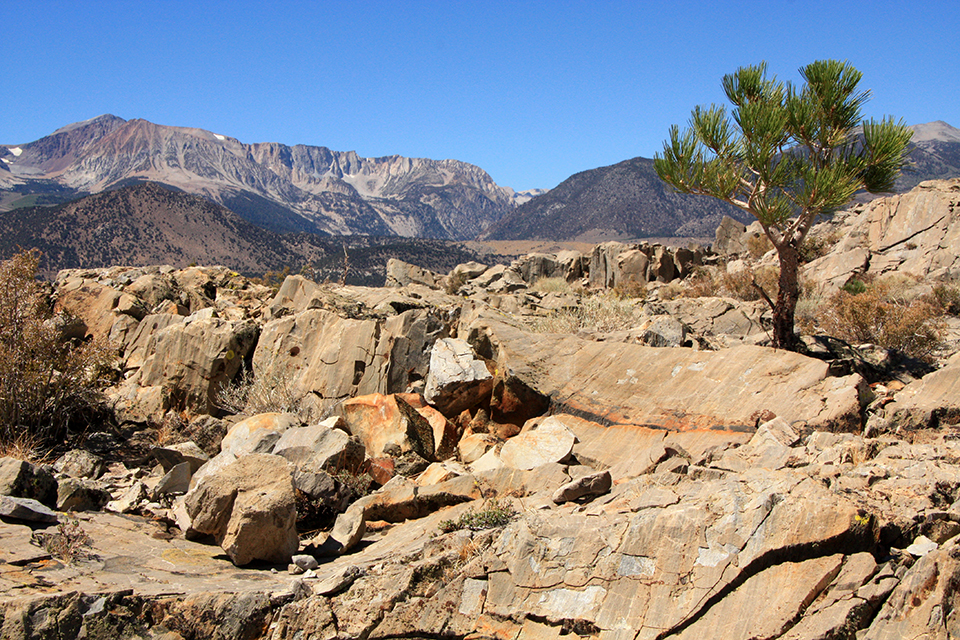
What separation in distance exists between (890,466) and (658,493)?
1.91 m

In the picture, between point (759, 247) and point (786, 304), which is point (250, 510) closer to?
point (786, 304)

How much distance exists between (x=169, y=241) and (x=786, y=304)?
135668 millimetres

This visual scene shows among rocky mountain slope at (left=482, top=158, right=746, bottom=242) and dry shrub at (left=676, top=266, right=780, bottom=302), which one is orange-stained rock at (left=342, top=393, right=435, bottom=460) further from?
rocky mountain slope at (left=482, top=158, right=746, bottom=242)

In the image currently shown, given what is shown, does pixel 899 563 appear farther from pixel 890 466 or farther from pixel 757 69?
pixel 757 69

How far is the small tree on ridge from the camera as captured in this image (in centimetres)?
1010

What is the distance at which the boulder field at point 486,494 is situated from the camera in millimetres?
3953

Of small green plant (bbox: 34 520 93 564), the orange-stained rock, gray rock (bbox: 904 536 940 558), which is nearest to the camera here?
gray rock (bbox: 904 536 940 558)

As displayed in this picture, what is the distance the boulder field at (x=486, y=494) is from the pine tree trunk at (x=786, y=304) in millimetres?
982

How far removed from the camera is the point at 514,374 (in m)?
8.80

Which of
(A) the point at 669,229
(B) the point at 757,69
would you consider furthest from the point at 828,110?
(A) the point at 669,229

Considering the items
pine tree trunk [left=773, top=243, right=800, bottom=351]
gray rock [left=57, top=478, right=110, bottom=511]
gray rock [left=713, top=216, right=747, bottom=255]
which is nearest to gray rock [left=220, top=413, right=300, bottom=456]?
gray rock [left=57, top=478, right=110, bottom=511]

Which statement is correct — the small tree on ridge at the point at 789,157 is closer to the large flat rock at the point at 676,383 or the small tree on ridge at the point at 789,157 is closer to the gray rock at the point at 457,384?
the large flat rock at the point at 676,383

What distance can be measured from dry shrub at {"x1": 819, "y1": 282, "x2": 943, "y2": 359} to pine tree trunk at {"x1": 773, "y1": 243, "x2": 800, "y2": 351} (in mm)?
2421

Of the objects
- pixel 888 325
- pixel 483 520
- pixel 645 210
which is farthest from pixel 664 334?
pixel 645 210
